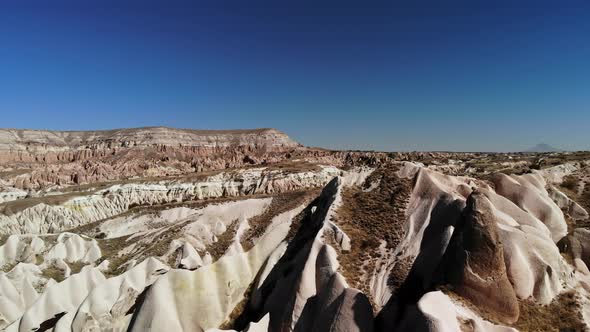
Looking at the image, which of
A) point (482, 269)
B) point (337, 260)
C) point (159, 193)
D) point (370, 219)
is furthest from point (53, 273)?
point (482, 269)

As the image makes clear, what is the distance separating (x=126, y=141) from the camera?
13875 cm

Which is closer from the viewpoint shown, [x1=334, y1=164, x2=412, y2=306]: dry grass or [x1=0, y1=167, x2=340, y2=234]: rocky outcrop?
[x1=334, y1=164, x2=412, y2=306]: dry grass

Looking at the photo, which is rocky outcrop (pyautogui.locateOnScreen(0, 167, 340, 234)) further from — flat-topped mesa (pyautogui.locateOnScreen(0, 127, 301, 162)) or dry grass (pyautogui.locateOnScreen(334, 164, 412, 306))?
flat-topped mesa (pyautogui.locateOnScreen(0, 127, 301, 162))

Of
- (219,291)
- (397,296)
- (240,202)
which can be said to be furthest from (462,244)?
(240,202)

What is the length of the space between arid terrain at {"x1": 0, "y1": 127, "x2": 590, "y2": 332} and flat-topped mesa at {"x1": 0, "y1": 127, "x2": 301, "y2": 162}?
77861 mm

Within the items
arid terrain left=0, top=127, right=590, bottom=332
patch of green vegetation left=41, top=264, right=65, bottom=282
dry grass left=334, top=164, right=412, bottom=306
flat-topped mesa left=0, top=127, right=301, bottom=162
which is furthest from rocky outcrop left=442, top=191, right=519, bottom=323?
flat-topped mesa left=0, top=127, right=301, bottom=162

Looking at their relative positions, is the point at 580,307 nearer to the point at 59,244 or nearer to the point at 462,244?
the point at 462,244

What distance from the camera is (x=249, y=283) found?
27953mm

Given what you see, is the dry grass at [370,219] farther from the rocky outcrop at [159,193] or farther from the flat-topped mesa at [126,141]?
the flat-topped mesa at [126,141]

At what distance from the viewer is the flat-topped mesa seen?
121 m

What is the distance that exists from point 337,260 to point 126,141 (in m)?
138

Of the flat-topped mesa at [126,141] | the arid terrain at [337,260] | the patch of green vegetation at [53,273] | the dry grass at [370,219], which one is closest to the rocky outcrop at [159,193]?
the arid terrain at [337,260]

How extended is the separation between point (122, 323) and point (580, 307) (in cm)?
2635

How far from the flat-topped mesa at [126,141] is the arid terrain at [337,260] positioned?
77.9 metres
